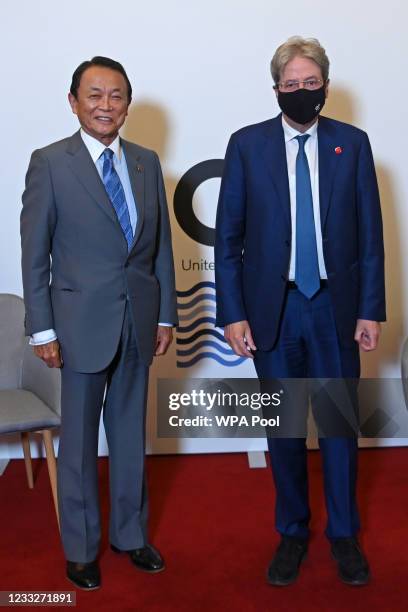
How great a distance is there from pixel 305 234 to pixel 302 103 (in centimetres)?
44

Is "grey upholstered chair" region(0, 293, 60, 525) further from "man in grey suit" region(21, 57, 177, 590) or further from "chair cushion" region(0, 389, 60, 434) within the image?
"man in grey suit" region(21, 57, 177, 590)

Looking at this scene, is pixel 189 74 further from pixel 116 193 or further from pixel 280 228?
pixel 280 228

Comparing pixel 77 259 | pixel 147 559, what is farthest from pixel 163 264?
pixel 147 559

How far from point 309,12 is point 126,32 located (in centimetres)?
90

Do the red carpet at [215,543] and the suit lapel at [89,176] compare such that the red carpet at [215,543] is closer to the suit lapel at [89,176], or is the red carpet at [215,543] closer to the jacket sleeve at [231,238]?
the jacket sleeve at [231,238]

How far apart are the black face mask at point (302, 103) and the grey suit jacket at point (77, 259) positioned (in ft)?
2.01

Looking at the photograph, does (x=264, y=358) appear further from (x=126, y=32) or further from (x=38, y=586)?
(x=126, y=32)

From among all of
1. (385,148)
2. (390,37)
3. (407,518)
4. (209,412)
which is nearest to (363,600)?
(407,518)

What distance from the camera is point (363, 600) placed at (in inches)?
113

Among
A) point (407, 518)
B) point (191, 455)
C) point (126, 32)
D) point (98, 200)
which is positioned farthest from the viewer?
point (191, 455)

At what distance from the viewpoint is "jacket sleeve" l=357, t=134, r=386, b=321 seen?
2.87 meters

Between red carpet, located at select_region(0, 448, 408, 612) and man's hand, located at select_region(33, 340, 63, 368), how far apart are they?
0.82 meters

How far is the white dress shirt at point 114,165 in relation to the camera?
2852 mm

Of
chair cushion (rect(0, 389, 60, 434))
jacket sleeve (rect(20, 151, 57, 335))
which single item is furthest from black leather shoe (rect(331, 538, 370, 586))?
jacket sleeve (rect(20, 151, 57, 335))
